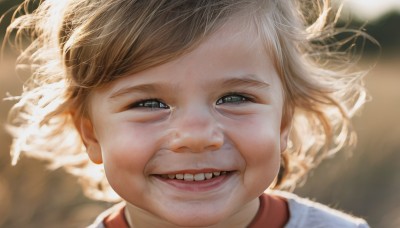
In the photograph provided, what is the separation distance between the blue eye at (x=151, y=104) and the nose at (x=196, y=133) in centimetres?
→ 9

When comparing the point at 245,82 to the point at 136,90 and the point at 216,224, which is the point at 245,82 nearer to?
the point at 136,90

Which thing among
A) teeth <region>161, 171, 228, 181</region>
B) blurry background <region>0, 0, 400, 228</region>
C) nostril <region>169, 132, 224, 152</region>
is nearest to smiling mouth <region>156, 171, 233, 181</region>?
teeth <region>161, 171, 228, 181</region>

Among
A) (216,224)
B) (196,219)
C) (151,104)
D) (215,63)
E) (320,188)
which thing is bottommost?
(320,188)

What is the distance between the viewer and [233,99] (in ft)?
8.83

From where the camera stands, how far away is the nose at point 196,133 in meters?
2.54

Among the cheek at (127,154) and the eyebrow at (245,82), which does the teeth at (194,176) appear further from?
the eyebrow at (245,82)

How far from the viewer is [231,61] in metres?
2.60

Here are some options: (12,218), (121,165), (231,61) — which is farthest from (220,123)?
(12,218)

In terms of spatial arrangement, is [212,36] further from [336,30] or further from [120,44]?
[336,30]

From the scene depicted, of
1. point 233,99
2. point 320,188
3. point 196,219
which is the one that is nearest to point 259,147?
point 233,99

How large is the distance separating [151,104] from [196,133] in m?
0.23

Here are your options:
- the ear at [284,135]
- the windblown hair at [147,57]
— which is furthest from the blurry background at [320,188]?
the ear at [284,135]

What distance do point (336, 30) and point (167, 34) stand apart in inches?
49.2

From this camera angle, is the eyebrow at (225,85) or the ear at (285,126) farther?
the ear at (285,126)
